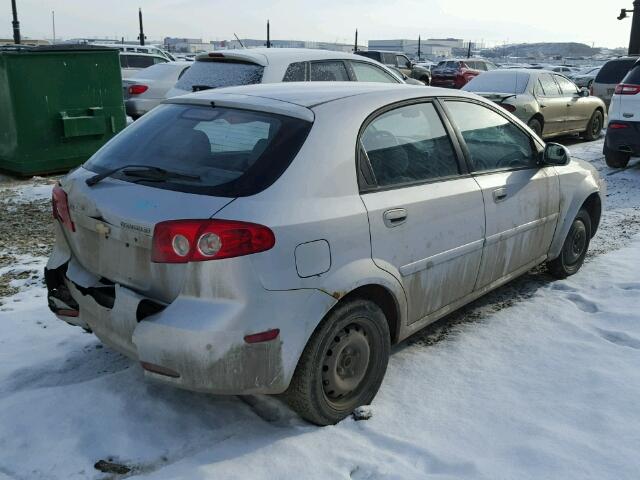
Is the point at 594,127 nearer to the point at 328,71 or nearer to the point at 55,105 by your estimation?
the point at 328,71

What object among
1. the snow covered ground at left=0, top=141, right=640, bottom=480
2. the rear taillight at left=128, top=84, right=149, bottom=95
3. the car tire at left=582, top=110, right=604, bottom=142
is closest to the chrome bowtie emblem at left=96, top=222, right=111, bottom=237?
the snow covered ground at left=0, top=141, right=640, bottom=480

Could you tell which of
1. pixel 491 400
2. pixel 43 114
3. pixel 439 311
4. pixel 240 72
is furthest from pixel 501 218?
pixel 43 114

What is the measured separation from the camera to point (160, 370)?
2.77m

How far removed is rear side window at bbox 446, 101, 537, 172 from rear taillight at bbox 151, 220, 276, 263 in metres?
1.79

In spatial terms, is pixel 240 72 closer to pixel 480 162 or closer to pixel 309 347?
pixel 480 162

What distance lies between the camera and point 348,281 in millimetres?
2990

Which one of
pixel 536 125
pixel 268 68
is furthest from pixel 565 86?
pixel 268 68

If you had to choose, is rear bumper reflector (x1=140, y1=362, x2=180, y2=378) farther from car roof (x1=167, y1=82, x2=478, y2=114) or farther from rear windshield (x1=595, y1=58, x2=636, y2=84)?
rear windshield (x1=595, y1=58, x2=636, y2=84)

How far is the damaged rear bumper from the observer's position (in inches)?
105

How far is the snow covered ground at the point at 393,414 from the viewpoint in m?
2.83

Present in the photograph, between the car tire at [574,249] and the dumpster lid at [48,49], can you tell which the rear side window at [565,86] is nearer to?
the car tire at [574,249]

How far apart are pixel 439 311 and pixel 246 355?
4.81 ft

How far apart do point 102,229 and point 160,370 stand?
0.73 meters

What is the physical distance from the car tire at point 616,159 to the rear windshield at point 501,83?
224cm
